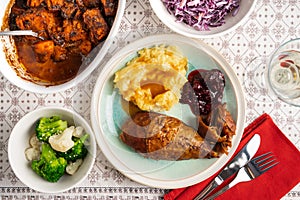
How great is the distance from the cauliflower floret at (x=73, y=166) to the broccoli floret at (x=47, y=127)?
0.16 metres

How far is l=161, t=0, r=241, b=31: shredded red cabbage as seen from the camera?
199 centimetres

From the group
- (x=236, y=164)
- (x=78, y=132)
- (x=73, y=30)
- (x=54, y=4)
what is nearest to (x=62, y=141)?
(x=78, y=132)

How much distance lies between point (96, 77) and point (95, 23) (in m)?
0.27

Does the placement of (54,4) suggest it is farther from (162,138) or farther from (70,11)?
(162,138)

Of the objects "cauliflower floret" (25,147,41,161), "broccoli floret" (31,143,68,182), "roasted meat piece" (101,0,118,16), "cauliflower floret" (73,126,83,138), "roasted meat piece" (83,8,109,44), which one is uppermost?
"roasted meat piece" (101,0,118,16)

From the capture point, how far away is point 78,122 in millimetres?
2023

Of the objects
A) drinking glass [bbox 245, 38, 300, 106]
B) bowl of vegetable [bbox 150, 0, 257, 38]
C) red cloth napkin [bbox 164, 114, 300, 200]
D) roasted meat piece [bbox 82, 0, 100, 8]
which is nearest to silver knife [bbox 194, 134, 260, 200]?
red cloth napkin [bbox 164, 114, 300, 200]

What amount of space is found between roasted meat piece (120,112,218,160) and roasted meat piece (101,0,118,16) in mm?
464

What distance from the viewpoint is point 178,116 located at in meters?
2.06

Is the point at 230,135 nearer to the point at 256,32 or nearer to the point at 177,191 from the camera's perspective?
the point at 177,191

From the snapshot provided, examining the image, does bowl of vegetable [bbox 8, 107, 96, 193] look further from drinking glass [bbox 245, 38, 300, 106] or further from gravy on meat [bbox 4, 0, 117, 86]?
drinking glass [bbox 245, 38, 300, 106]

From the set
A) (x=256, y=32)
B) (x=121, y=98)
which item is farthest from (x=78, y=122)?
(x=256, y=32)

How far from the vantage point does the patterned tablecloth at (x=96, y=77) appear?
83.9 inches

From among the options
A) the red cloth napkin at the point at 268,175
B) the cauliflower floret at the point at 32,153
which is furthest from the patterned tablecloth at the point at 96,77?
the cauliflower floret at the point at 32,153
